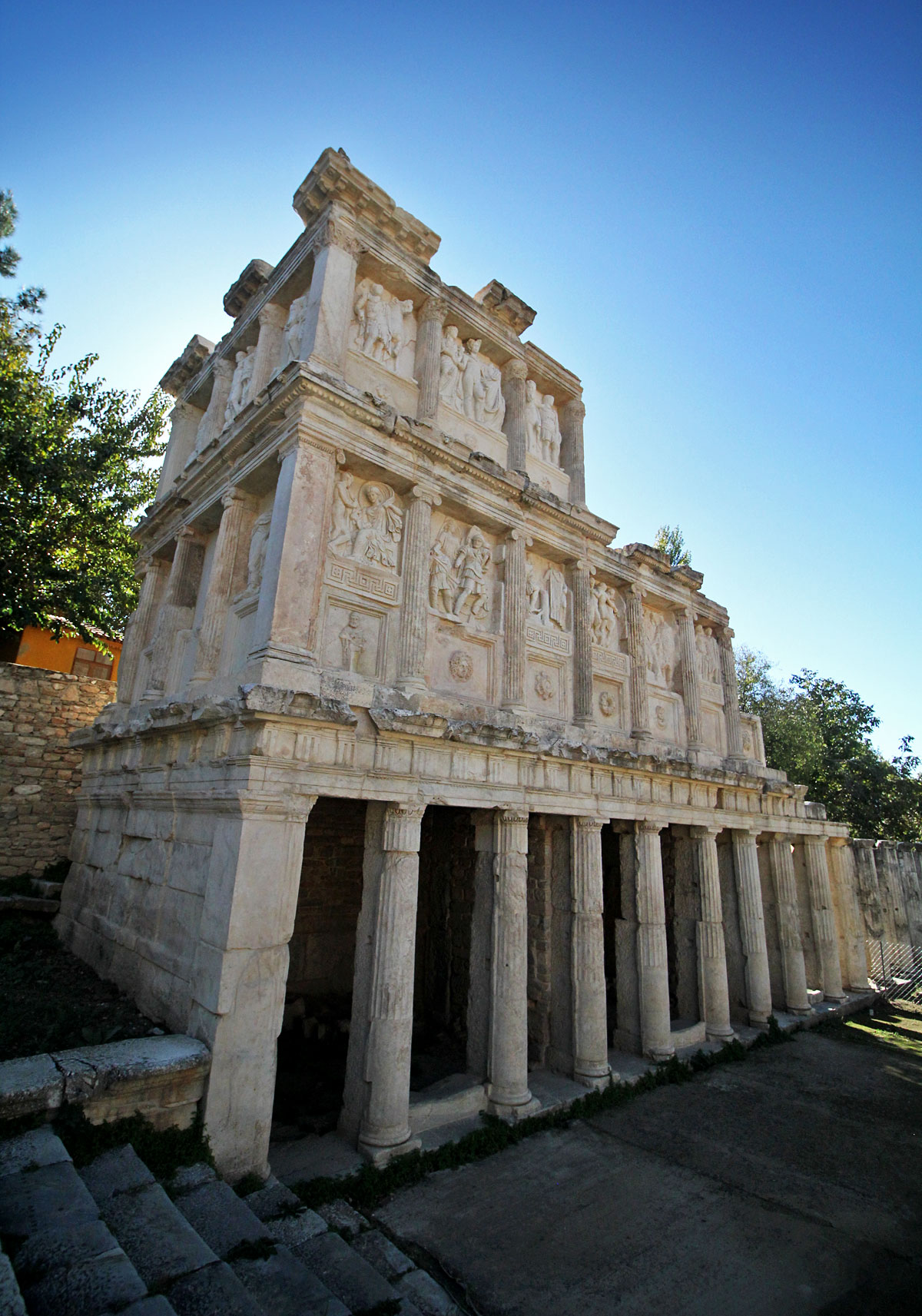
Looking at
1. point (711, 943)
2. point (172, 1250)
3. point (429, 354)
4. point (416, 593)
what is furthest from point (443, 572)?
point (711, 943)

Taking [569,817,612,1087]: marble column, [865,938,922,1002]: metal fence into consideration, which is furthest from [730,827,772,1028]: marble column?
[865,938,922,1002]: metal fence

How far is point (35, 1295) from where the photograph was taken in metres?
2.66

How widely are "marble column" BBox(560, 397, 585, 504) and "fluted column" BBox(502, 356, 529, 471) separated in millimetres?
1227

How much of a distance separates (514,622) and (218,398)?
5.82 m

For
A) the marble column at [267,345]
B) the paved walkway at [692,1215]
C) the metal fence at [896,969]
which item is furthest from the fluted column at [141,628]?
the metal fence at [896,969]

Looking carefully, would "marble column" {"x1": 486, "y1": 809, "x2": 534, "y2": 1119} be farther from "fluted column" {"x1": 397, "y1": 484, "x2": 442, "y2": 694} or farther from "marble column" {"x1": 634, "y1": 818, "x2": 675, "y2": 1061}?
"marble column" {"x1": 634, "y1": 818, "x2": 675, "y2": 1061}

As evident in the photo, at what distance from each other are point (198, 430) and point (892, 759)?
79.8 feet

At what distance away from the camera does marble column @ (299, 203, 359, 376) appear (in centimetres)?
698

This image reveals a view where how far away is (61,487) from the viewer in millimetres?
12266

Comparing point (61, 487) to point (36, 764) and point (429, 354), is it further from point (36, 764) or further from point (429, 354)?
point (429, 354)

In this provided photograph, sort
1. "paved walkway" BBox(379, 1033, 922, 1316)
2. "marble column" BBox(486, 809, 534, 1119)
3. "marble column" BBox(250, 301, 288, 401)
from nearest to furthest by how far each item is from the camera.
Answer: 1. "paved walkway" BBox(379, 1033, 922, 1316)
2. "marble column" BBox(486, 809, 534, 1119)
3. "marble column" BBox(250, 301, 288, 401)

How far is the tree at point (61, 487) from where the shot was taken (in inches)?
478

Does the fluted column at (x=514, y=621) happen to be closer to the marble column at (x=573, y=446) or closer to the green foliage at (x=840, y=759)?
the marble column at (x=573, y=446)

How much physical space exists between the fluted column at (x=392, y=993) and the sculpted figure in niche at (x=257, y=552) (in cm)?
283
